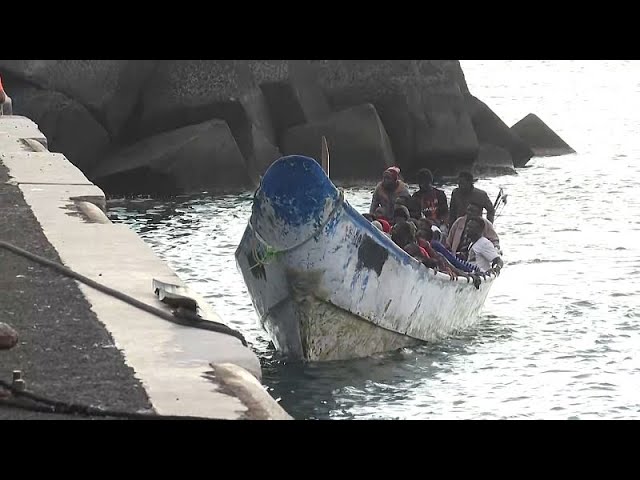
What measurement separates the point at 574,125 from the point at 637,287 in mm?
35290

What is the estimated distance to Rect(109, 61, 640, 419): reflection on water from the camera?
14062 millimetres

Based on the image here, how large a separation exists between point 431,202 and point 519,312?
3.06m

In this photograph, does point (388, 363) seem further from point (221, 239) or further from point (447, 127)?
point (447, 127)

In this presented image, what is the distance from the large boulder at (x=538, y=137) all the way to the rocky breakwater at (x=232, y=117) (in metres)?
6.17

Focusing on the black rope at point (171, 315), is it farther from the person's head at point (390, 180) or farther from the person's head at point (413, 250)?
the person's head at point (390, 180)

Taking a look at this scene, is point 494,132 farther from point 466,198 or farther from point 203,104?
point 466,198

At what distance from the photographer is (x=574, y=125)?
55.9m

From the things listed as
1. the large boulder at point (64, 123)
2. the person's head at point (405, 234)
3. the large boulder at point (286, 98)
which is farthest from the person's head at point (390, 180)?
the large boulder at point (286, 98)

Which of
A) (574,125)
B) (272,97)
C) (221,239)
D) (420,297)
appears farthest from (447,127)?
(574,125)

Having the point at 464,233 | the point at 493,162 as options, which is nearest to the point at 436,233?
the point at 464,233

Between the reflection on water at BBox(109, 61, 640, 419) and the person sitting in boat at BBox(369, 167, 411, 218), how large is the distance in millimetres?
2023

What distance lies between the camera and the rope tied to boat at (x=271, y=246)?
1382cm

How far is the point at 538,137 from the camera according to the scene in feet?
134

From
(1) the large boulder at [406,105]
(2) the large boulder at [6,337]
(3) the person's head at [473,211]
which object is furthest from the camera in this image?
(1) the large boulder at [406,105]
